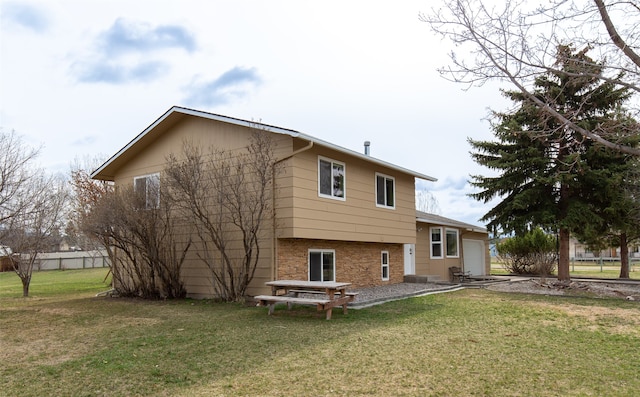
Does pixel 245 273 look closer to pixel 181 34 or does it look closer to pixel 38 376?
pixel 181 34

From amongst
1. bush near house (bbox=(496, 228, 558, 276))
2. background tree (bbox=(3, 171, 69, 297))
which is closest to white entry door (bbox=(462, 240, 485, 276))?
bush near house (bbox=(496, 228, 558, 276))

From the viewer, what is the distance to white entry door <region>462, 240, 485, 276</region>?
22.5m

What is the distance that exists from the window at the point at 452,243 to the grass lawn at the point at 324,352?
10.1 metres

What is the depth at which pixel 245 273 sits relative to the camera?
39.0 feet

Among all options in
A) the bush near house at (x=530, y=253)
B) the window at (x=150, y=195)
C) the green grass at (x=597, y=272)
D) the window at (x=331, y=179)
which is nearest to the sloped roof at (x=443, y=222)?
the bush near house at (x=530, y=253)

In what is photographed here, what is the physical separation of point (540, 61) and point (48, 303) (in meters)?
13.4

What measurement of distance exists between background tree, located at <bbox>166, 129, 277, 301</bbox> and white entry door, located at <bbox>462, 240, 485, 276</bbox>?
43.6 ft

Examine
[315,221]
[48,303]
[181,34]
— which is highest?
[181,34]

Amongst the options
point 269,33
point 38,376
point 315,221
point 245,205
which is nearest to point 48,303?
point 245,205

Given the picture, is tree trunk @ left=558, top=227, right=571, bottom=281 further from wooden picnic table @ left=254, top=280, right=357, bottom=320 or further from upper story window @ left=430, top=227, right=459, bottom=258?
wooden picnic table @ left=254, top=280, right=357, bottom=320

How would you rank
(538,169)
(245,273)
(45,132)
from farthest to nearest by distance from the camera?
1. (538,169)
2. (45,132)
3. (245,273)

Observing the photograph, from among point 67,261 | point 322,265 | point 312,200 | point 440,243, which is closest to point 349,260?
point 322,265

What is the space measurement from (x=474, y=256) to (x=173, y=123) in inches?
634

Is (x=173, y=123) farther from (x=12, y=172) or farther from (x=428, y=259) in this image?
(x=428, y=259)
